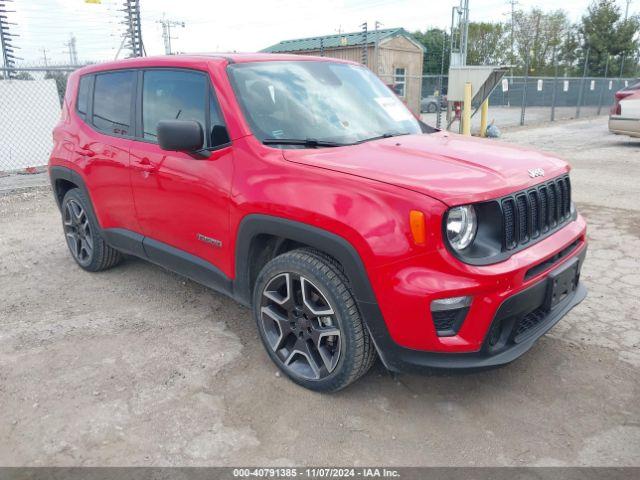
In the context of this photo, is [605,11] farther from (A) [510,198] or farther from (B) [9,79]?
(A) [510,198]

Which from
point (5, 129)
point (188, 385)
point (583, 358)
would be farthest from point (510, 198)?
point (5, 129)

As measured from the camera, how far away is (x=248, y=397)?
9.56 ft

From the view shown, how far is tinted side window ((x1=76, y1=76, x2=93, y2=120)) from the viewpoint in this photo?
4414 millimetres

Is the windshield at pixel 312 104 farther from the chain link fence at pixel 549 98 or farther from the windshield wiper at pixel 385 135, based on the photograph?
the chain link fence at pixel 549 98

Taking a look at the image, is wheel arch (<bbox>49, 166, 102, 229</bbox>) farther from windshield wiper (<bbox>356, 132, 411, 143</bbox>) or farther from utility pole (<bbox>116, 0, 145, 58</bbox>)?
utility pole (<bbox>116, 0, 145, 58</bbox>)

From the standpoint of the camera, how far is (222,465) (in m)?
2.41

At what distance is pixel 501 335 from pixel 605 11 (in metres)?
39.3

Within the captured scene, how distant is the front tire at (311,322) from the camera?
8.63 feet

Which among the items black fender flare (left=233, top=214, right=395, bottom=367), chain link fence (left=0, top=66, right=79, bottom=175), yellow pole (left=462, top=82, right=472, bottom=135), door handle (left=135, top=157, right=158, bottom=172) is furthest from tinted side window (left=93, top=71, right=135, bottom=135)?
yellow pole (left=462, top=82, right=472, bottom=135)

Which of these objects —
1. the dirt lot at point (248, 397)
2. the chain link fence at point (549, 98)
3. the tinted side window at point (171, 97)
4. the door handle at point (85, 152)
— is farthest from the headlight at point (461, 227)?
the chain link fence at point (549, 98)

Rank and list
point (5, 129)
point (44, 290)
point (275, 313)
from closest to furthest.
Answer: point (275, 313), point (44, 290), point (5, 129)

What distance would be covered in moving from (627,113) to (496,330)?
11.6 metres

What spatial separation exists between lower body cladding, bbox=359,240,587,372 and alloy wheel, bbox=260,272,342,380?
0.30m

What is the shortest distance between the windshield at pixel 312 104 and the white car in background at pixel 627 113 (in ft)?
33.7
